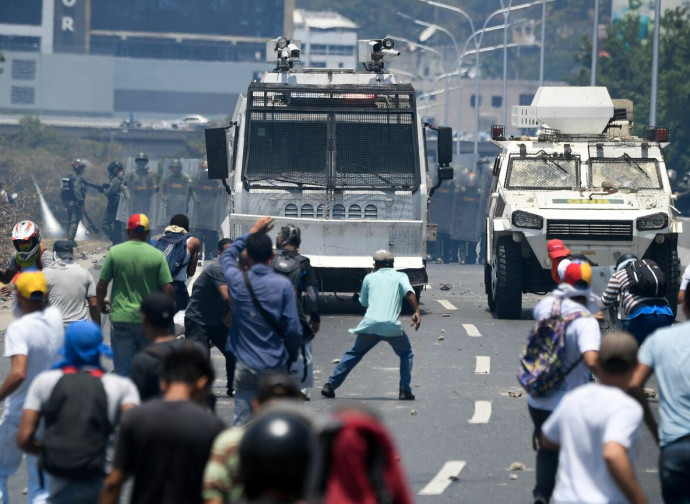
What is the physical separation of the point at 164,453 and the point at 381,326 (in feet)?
22.2

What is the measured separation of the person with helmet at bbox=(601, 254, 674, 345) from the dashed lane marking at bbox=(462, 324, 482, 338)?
5387 millimetres

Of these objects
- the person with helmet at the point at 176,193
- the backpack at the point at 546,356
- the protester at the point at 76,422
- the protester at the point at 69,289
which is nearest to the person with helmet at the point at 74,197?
the person with helmet at the point at 176,193

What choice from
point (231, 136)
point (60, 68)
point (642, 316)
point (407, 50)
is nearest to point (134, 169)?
point (231, 136)

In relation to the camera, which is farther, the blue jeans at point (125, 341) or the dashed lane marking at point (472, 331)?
the dashed lane marking at point (472, 331)

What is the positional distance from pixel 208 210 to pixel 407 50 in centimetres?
13140

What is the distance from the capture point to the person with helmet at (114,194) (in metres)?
33.3

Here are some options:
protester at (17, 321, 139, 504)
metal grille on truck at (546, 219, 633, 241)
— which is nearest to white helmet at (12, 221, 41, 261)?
protester at (17, 321, 139, 504)

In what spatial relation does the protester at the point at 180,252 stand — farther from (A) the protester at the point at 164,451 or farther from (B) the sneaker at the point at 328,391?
(A) the protester at the point at 164,451

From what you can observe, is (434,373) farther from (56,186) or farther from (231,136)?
(56,186)

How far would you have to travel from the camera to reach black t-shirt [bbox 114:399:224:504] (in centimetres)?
579

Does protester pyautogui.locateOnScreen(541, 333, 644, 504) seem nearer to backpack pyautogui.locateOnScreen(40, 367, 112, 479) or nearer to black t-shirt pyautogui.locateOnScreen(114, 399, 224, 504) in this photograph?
black t-shirt pyautogui.locateOnScreen(114, 399, 224, 504)

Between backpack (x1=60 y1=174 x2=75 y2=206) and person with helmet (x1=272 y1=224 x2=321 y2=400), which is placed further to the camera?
backpack (x1=60 y1=174 x2=75 y2=206)

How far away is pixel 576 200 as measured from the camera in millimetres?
19172

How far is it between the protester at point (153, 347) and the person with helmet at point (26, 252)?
4.01m
